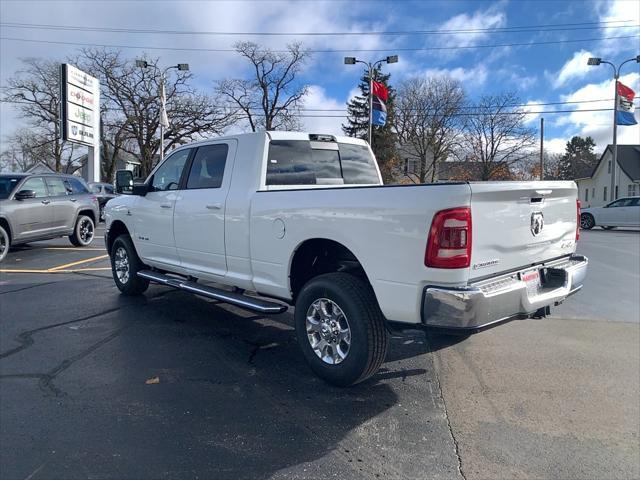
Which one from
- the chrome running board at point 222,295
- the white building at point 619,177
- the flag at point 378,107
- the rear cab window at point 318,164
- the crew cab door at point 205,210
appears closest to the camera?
the chrome running board at point 222,295

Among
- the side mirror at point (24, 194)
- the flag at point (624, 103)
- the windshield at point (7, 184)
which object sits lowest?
the side mirror at point (24, 194)

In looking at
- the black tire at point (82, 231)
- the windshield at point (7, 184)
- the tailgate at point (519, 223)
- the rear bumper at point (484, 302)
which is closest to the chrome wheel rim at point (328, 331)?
the rear bumper at point (484, 302)

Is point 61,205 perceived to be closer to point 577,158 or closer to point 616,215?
point 616,215

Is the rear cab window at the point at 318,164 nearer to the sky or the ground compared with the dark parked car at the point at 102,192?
nearer to the ground

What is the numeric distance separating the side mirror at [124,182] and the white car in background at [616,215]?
1968 centimetres

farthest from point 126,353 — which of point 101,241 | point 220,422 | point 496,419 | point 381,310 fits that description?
point 101,241

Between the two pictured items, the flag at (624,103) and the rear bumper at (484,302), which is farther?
the flag at (624,103)

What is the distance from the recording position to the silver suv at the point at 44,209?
9992 millimetres

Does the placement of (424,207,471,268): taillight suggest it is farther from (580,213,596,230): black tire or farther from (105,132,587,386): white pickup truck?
(580,213,596,230): black tire

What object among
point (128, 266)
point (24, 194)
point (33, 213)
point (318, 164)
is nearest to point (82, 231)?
point (33, 213)

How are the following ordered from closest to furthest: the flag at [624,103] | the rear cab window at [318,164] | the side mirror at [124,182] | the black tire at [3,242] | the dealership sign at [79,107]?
the rear cab window at [318,164]
the side mirror at [124,182]
the black tire at [3,242]
the dealership sign at [79,107]
the flag at [624,103]

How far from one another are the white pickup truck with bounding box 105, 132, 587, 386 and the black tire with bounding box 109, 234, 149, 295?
875 millimetres

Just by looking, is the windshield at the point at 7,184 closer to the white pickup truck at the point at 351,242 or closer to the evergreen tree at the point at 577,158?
the white pickup truck at the point at 351,242

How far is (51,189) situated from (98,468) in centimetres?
1021
